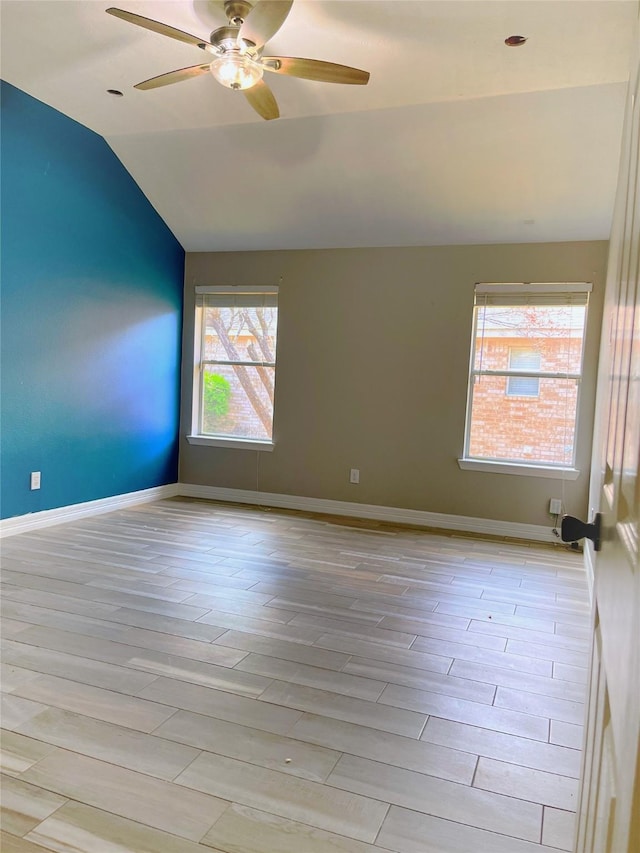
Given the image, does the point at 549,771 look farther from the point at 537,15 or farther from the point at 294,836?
the point at 537,15

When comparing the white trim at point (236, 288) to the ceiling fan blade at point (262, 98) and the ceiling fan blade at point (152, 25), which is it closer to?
the ceiling fan blade at point (262, 98)

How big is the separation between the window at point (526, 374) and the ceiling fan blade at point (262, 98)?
7.82 ft

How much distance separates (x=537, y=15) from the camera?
263cm

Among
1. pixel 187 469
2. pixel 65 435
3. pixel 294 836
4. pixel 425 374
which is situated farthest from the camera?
pixel 187 469

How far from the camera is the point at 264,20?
91.4 inches

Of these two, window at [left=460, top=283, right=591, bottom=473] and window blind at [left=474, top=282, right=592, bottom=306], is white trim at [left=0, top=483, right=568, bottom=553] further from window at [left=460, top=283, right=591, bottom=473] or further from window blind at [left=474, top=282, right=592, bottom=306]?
window blind at [left=474, top=282, right=592, bottom=306]

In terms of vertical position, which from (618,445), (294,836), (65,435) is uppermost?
(618,445)

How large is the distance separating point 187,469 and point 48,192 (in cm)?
281

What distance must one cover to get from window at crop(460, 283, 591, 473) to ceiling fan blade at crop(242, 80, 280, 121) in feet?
7.82

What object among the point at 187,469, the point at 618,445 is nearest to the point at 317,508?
the point at 187,469

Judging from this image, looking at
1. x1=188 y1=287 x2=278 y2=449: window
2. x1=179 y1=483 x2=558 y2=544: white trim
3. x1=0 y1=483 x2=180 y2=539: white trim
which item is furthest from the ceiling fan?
x1=179 y1=483 x2=558 y2=544: white trim

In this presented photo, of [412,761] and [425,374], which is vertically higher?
[425,374]

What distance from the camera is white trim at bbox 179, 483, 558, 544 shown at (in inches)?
189

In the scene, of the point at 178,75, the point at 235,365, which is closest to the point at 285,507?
the point at 235,365
